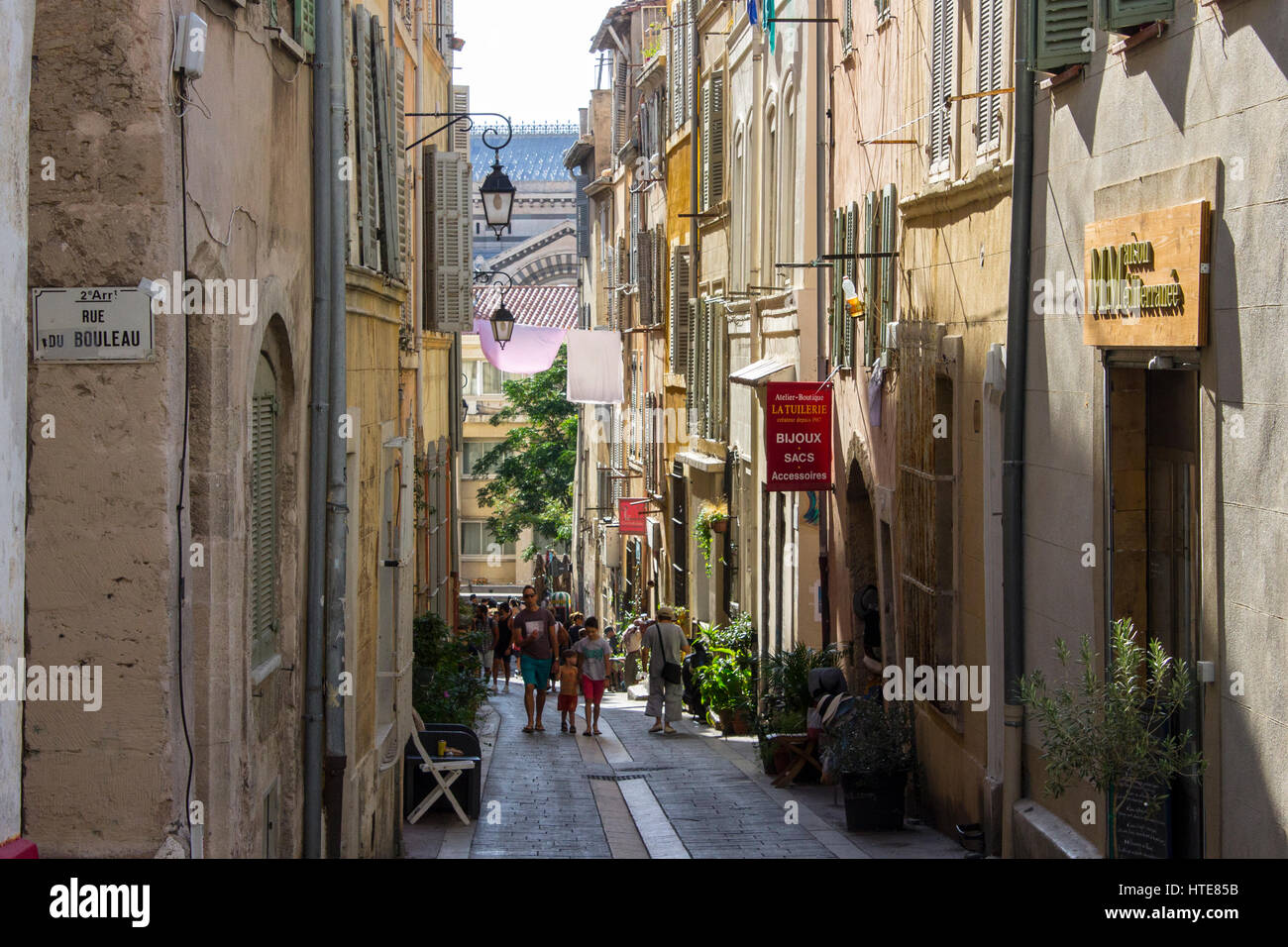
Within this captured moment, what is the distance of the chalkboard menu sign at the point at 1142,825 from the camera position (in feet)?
23.6

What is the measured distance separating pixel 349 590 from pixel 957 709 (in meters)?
4.27

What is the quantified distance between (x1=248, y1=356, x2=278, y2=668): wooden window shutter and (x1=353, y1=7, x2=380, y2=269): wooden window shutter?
2.97 meters

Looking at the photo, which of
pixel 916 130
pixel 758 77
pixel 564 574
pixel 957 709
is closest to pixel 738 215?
pixel 758 77

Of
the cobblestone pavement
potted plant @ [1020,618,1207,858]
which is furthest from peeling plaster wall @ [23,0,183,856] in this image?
the cobblestone pavement

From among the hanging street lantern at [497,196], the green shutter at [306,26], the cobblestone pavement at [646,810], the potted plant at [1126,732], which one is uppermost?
the hanging street lantern at [497,196]

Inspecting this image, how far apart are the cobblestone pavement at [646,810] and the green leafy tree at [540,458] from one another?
29.6 meters

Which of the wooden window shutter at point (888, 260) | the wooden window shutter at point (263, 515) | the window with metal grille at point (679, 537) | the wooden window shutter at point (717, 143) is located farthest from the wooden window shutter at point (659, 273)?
the wooden window shutter at point (263, 515)

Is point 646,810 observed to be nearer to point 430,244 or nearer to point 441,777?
point 441,777

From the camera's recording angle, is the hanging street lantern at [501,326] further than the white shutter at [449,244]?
Yes

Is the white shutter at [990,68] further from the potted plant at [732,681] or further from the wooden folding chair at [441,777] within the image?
the potted plant at [732,681]

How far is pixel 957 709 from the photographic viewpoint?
11227 mm

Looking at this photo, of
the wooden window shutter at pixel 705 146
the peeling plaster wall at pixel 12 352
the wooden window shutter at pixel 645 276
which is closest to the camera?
the peeling plaster wall at pixel 12 352

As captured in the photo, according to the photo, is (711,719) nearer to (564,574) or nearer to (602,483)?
(602,483)

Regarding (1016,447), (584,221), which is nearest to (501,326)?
(1016,447)
